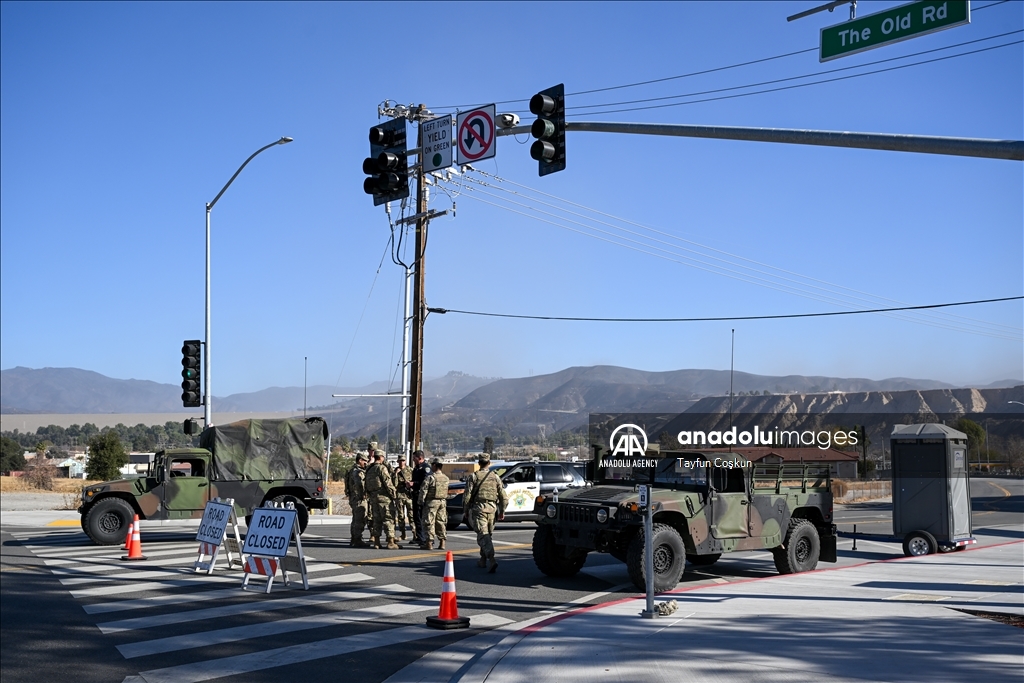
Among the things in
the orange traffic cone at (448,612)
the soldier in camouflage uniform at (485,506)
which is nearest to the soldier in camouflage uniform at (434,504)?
the soldier in camouflage uniform at (485,506)

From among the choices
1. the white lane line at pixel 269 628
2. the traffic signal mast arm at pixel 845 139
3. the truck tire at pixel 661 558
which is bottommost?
the white lane line at pixel 269 628

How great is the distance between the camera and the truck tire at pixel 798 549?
14.1m

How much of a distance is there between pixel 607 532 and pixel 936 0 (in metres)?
7.50

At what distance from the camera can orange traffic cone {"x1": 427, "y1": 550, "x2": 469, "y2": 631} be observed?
10250 millimetres

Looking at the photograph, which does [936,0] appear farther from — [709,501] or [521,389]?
[521,389]

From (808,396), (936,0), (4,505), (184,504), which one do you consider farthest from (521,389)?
(936,0)

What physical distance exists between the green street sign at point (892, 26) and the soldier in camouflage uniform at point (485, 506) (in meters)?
7.88

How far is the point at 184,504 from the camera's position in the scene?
63.0ft

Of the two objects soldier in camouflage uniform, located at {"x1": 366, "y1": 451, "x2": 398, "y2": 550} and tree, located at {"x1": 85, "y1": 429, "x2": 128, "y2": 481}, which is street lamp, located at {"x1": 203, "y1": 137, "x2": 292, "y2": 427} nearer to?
soldier in camouflage uniform, located at {"x1": 366, "y1": 451, "x2": 398, "y2": 550}

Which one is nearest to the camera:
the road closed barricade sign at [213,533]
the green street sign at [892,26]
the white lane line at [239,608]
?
the green street sign at [892,26]

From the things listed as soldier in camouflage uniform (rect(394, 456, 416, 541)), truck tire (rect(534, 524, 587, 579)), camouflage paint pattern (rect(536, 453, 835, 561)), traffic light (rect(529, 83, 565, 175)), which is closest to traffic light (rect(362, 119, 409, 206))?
traffic light (rect(529, 83, 565, 175))

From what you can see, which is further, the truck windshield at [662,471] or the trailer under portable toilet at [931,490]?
the trailer under portable toilet at [931,490]

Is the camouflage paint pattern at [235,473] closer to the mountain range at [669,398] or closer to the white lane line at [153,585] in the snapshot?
the white lane line at [153,585]

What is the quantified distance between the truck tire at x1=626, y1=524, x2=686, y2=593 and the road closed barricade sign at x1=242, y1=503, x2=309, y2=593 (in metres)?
4.56
